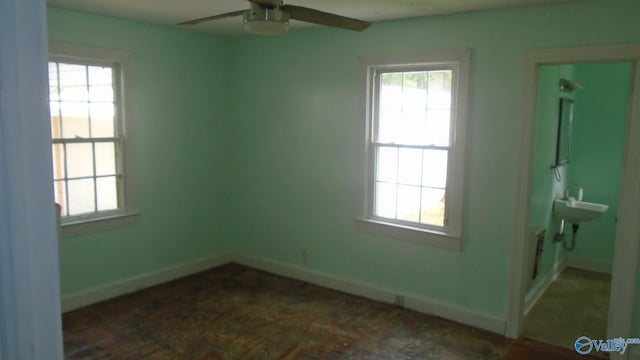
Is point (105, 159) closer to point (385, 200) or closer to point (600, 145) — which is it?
point (385, 200)

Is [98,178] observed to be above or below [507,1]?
below

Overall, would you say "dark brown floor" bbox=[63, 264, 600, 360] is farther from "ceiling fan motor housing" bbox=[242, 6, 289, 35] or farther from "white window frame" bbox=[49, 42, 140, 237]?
"ceiling fan motor housing" bbox=[242, 6, 289, 35]

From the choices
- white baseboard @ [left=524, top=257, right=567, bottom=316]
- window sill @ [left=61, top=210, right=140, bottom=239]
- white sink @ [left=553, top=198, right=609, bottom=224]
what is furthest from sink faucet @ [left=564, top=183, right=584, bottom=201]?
window sill @ [left=61, top=210, right=140, bottom=239]

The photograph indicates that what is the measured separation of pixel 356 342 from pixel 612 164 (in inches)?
151

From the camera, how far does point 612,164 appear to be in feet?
18.5

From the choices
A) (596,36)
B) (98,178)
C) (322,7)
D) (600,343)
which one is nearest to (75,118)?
(98,178)

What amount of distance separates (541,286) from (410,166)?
2.00 metres

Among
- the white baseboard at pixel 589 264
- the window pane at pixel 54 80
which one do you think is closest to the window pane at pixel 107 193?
the window pane at pixel 54 80

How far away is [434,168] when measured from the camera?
4.39 metres

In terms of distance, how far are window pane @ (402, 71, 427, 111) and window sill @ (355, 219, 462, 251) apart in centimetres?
112

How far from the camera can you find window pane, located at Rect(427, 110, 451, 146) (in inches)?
169

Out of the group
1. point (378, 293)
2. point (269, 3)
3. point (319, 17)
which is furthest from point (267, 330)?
point (269, 3)

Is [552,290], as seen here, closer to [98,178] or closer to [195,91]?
[195,91]

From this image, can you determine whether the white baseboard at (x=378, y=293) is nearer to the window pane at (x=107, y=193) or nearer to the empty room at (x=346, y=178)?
the empty room at (x=346, y=178)
